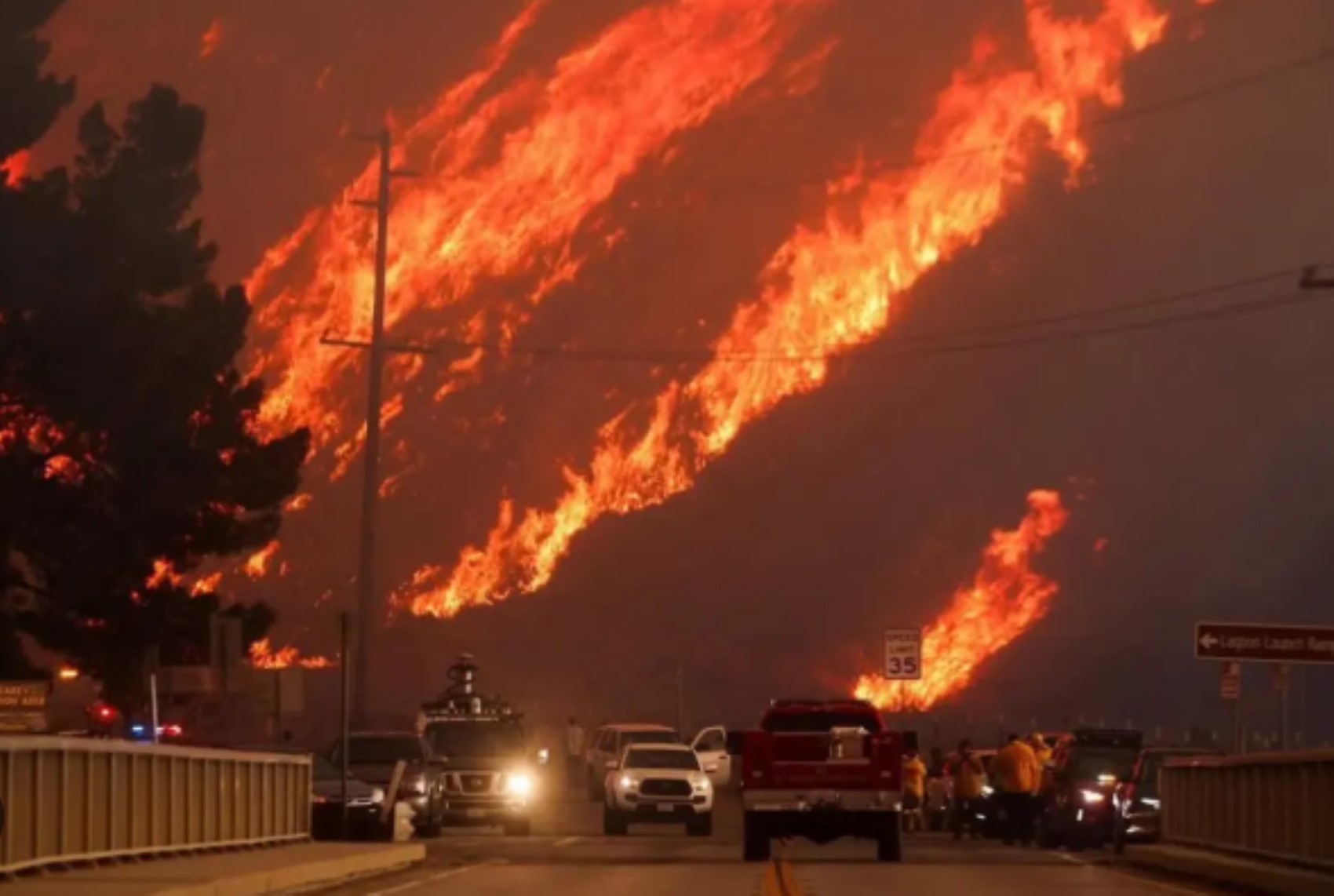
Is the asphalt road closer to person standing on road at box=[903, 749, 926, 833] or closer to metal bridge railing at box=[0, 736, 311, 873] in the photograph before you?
metal bridge railing at box=[0, 736, 311, 873]

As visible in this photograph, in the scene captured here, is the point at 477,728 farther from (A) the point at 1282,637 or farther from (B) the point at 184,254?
(B) the point at 184,254

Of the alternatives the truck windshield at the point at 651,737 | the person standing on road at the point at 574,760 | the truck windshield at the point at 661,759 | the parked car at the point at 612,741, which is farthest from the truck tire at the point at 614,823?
the person standing on road at the point at 574,760

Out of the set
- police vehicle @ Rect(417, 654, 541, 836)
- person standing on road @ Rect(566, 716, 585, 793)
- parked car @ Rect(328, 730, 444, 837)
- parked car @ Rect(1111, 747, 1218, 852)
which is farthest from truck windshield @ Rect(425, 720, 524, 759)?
person standing on road @ Rect(566, 716, 585, 793)

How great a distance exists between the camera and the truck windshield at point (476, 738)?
53.0 m

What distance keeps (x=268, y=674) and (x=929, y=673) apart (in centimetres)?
5623

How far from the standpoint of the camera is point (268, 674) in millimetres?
43594

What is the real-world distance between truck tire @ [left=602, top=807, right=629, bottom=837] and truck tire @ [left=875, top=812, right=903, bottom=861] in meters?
13.2

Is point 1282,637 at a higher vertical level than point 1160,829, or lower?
higher

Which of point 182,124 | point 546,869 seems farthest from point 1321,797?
point 182,124

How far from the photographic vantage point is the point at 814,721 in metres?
40.9

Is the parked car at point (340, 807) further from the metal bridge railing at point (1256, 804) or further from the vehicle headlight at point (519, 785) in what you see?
the metal bridge railing at point (1256, 804)

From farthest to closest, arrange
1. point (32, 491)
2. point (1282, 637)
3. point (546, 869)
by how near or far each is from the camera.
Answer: point (32, 491), point (1282, 637), point (546, 869)

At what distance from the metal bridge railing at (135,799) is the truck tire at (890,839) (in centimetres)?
885

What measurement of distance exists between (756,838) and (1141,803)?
26.1 feet
